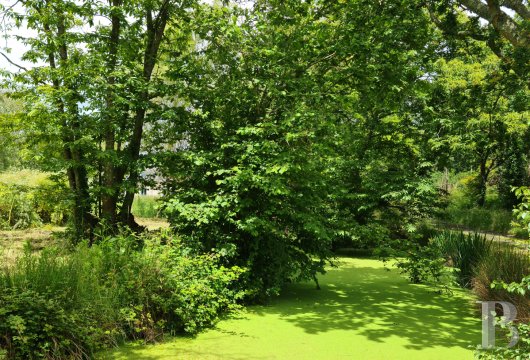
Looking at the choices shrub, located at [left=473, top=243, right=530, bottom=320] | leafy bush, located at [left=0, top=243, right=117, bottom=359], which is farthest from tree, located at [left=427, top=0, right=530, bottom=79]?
leafy bush, located at [left=0, top=243, right=117, bottom=359]

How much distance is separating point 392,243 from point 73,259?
448cm

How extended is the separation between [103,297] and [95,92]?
10.8 feet

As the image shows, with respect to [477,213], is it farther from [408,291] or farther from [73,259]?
[73,259]

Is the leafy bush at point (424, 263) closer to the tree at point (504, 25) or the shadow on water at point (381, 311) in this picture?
the shadow on water at point (381, 311)

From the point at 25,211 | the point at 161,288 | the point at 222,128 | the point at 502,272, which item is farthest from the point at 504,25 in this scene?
the point at 25,211

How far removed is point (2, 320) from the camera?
326cm

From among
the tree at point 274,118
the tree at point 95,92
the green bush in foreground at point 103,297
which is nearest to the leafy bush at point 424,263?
the tree at point 274,118

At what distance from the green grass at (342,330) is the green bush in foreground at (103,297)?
0.74 ft

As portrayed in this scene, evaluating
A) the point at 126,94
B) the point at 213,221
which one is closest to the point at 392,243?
the point at 213,221

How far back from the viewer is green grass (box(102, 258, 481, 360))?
3952 millimetres

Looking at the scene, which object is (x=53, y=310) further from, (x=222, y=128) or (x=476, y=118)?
(x=476, y=118)

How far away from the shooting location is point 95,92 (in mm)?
6113

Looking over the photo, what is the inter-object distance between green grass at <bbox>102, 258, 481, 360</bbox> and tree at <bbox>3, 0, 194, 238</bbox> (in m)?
2.75

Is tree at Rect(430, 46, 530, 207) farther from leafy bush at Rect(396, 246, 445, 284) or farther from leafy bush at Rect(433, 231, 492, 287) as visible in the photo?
leafy bush at Rect(396, 246, 445, 284)
